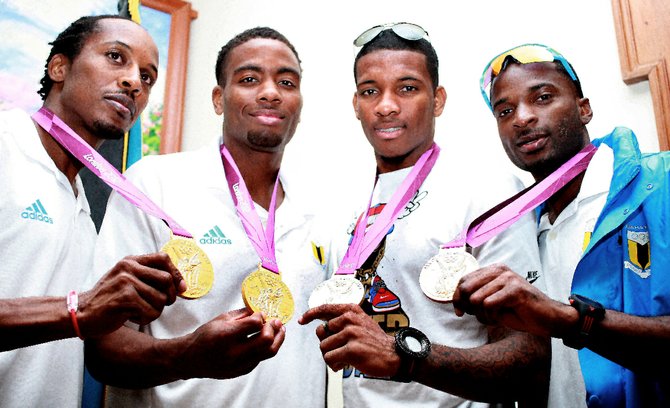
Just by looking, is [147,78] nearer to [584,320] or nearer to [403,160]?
[403,160]

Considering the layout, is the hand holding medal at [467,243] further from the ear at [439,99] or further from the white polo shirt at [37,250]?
the white polo shirt at [37,250]

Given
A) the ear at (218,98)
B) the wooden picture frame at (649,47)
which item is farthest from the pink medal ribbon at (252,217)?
the wooden picture frame at (649,47)

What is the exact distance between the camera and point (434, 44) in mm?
2688

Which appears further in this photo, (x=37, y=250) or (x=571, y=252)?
(x=571, y=252)

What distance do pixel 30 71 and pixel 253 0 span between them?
1.39 m

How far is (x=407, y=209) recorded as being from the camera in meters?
1.54

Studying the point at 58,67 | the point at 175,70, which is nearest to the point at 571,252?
the point at 58,67

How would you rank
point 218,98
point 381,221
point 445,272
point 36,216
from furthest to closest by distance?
1. point 218,98
2. point 381,221
3. point 36,216
4. point 445,272

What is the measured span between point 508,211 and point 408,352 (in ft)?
1.47

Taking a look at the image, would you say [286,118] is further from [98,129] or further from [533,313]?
[533,313]

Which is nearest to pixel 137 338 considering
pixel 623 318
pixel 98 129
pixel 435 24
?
pixel 98 129

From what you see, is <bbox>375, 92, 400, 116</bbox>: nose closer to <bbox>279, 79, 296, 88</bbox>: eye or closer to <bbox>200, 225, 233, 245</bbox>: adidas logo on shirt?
<bbox>279, 79, 296, 88</bbox>: eye

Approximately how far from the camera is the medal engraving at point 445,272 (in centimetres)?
123

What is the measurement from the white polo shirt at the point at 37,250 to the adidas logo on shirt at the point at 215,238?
1.08 feet
